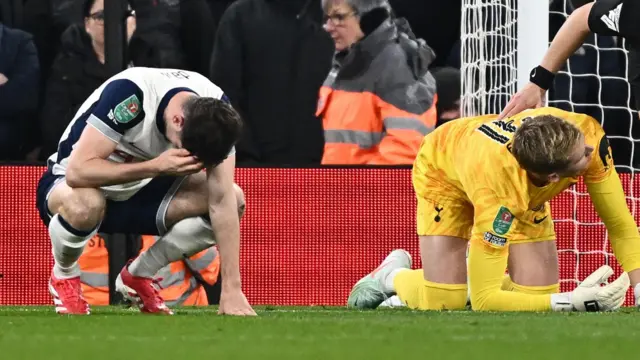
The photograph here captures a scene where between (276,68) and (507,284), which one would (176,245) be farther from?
(276,68)

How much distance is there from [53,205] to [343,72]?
2665 millimetres

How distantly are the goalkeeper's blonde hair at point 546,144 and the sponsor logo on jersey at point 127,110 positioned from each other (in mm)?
1390

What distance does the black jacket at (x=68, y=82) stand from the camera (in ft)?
25.0

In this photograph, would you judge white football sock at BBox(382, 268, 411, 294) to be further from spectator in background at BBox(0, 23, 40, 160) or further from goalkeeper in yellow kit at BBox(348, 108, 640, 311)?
spectator in background at BBox(0, 23, 40, 160)

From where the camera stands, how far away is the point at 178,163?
4852mm

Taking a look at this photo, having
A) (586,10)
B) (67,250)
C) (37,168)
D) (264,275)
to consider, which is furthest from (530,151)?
(37,168)

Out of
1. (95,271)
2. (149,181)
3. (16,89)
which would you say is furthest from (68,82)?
(149,181)

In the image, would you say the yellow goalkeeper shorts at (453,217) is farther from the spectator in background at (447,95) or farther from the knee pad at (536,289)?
the spectator in background at (447,95)

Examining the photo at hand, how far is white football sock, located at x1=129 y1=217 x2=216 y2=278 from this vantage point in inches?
213

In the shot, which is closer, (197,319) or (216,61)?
(197,319)

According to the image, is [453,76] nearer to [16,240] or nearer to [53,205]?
[16,240]

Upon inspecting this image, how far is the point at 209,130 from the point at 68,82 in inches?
122

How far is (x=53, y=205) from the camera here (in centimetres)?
536

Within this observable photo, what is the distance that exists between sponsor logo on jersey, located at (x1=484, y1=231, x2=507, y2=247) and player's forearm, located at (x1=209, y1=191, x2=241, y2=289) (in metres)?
0.98
